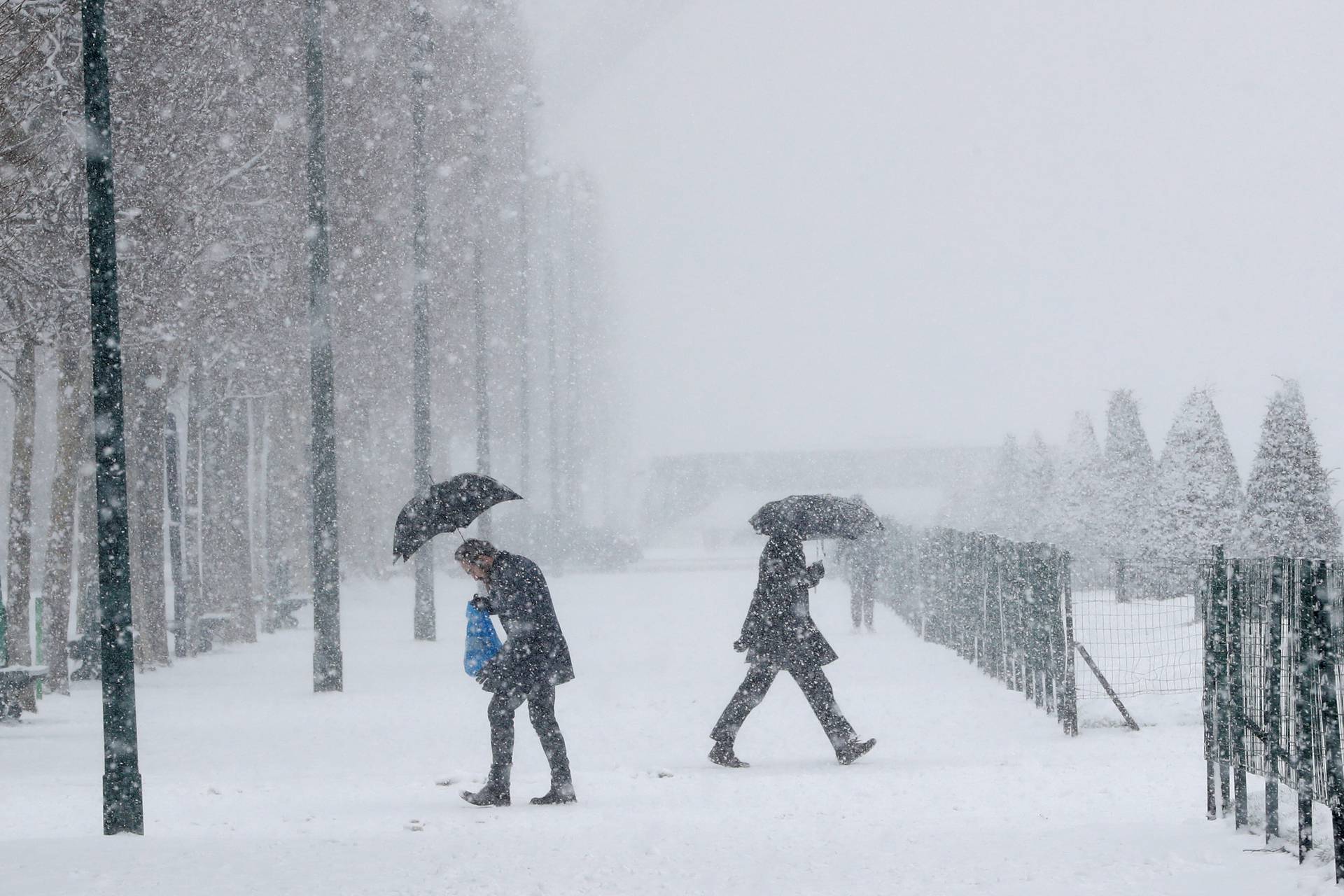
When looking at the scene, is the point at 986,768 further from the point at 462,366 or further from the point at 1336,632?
the point at 462,366

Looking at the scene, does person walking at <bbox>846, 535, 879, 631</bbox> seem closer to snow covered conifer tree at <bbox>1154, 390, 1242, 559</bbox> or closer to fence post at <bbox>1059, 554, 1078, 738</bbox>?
snow covered conifer tree at <bbox>1154, 390, 1242, 559</bbox>

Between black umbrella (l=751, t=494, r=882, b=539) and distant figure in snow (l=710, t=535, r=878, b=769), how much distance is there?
0.82 ft

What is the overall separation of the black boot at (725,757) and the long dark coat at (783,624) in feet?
2.09

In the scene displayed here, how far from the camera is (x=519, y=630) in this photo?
9.23 metres

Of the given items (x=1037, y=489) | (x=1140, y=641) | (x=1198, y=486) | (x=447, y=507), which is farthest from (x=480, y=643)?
(x=1037, y=489)

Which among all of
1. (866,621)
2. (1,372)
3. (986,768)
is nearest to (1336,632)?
(986,768)

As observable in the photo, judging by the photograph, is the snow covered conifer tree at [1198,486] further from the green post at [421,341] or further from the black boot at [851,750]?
the black boot at [851,750]

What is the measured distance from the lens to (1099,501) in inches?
1510

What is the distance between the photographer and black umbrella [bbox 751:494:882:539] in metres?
11.8

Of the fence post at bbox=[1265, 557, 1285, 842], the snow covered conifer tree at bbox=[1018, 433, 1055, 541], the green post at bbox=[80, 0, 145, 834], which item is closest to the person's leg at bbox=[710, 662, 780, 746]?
the green post at bbox=[80, 0, 145, 834]

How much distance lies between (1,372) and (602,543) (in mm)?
35162

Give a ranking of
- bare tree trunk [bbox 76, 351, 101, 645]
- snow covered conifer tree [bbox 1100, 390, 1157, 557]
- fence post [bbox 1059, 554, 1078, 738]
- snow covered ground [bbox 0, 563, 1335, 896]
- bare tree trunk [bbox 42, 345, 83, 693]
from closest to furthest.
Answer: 1. snow covered ground [bbox 0, 563, 1335, 896]
2. fence post [bbox 1059, 554, 1078, 738]
3. bare tree trunk [bbox 42, 345, 83, 693]
4. bare tree trunk [bbox 76, 351, 101, 645]
5. snow covered conifer tree [bbox 1100, 390, 1157, 557]

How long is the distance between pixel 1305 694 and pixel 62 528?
13.7 metres

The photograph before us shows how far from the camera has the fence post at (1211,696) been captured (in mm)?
8062
